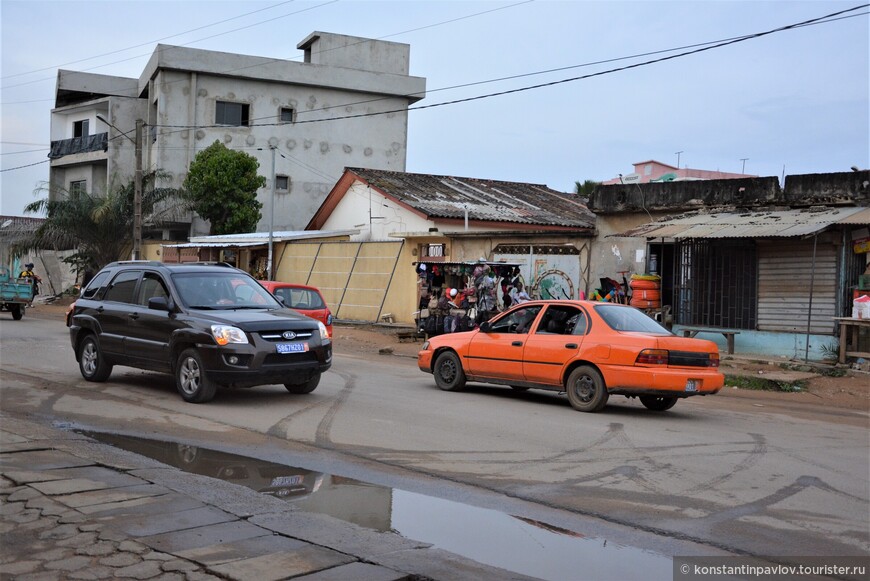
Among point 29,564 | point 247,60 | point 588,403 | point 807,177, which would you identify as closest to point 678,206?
point 807,177

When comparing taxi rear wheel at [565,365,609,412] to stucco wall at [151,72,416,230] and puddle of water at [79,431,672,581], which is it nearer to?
puddle of water at [79,431,672,581]

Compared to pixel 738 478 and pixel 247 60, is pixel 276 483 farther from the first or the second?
pixel 247 60

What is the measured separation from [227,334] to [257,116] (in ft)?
135

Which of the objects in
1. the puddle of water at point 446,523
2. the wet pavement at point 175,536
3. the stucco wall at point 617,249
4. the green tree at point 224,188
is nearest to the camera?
the wet pavement at point 175,536

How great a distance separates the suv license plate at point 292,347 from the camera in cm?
1130

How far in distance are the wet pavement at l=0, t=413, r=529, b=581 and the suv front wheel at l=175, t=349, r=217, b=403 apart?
3.87 metres

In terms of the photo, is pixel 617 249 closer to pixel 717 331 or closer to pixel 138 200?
pixel 717 331

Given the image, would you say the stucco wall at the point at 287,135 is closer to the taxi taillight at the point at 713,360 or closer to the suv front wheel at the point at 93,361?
the suv front wheel at the point at 93,361

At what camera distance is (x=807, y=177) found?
18.9 metres

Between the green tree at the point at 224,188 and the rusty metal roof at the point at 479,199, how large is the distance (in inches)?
452

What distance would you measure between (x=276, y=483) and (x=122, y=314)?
247 inches

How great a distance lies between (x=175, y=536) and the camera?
5.59 metres

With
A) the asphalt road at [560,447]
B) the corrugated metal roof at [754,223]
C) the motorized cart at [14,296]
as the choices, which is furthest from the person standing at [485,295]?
the motorized cart at [14,296]

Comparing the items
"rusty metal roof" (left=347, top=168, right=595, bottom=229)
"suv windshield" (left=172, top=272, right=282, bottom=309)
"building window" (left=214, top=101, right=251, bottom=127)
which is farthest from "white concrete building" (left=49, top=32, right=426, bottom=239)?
"suv windshield" (left=172, top=272, right=282, bottom=309)
